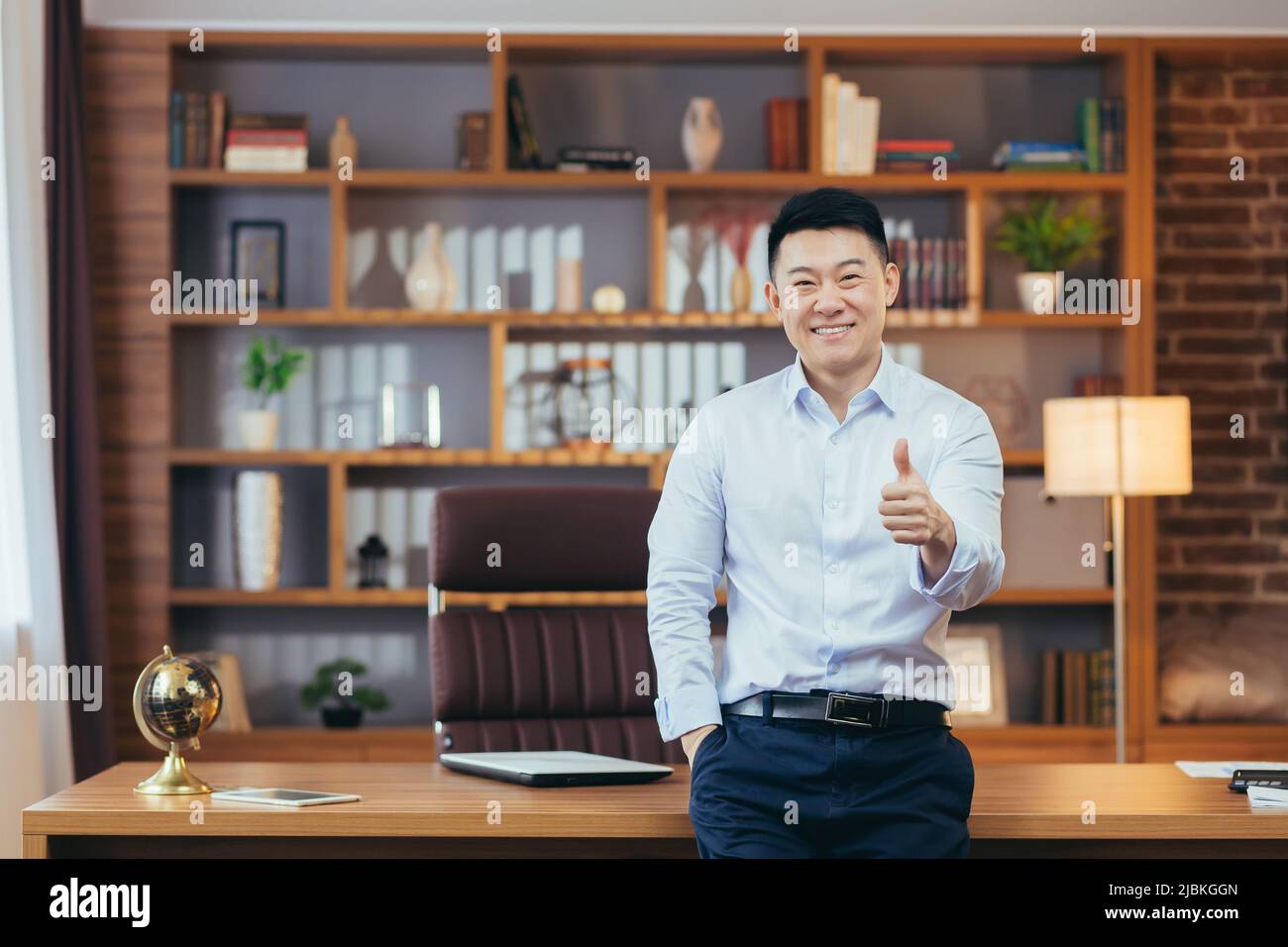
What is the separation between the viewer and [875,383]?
6.07 ft

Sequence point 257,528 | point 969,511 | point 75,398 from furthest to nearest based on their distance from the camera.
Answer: point 257,528 → point 75,398 → point 969,511

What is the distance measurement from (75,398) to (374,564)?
0.93 meters

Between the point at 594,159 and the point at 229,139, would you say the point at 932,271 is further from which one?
the point at 229,139

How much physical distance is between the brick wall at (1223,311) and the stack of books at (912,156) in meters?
0.78

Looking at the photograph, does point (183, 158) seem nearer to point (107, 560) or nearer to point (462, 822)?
point (107, 560)

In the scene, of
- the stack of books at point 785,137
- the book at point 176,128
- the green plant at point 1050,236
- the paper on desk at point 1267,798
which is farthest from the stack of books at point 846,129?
the paper on desk at point 1267,798

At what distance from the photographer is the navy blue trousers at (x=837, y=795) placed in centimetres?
164

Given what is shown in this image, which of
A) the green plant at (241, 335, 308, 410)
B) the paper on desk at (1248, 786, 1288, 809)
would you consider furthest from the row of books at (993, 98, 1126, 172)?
the paper on desk at (1248, 786, 1288, 809)

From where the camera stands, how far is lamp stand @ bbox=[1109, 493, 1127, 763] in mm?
3766

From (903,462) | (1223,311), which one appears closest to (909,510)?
(903,462)

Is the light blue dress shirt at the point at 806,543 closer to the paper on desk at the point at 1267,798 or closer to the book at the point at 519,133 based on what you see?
the paper on desk at the point at 1267,798
